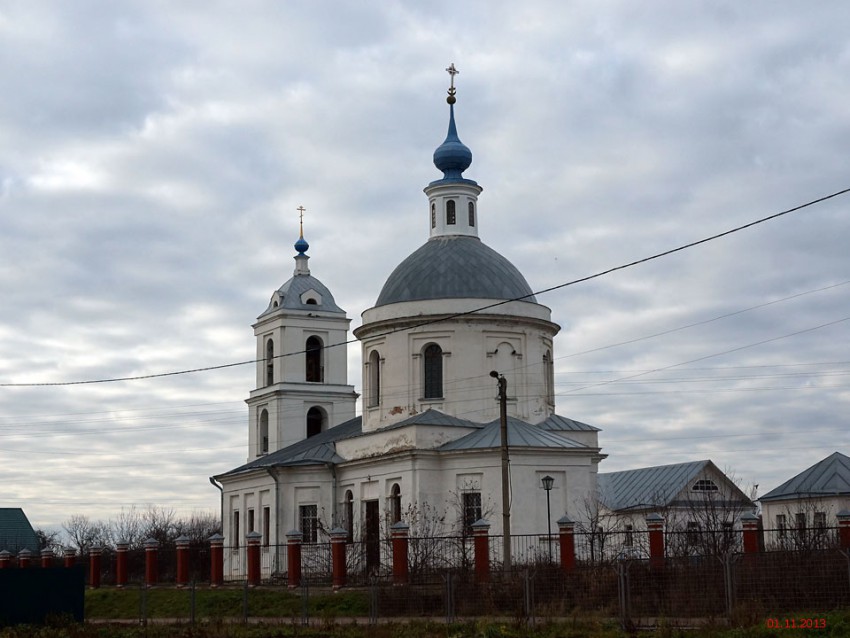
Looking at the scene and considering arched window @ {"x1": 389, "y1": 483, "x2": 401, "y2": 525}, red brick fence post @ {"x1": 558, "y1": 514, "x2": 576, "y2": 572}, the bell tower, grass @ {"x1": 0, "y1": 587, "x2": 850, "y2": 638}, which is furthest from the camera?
the bell tower

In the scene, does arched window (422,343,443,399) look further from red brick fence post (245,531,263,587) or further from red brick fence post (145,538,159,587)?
red brick fence post (145,538,159,587)

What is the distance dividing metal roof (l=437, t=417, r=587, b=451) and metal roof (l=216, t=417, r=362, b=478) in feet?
17.5

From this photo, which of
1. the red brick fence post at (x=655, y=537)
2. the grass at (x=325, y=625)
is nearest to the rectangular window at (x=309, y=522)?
the grass at (x=325, y=625)

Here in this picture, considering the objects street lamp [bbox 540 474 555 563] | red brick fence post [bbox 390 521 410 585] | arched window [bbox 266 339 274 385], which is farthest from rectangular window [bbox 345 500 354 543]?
arched window [bbox 266 339 274 385]

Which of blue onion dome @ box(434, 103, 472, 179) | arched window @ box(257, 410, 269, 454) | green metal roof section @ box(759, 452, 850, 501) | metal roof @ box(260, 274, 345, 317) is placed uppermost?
blue onion dome @ box(434, 103, 472, 179)

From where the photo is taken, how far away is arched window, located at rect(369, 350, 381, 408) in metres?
40.3

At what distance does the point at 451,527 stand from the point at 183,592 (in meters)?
7.86

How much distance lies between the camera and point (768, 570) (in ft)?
69.9

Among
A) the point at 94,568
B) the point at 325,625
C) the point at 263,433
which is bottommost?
the point at 325,625

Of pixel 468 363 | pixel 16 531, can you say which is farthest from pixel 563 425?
pixel 16 531

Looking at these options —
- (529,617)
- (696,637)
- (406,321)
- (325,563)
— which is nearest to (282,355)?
(406,321)

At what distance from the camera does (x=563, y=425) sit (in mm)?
39531

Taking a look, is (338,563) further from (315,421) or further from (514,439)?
(315,421)

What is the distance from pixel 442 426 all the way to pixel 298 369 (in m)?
14.4
